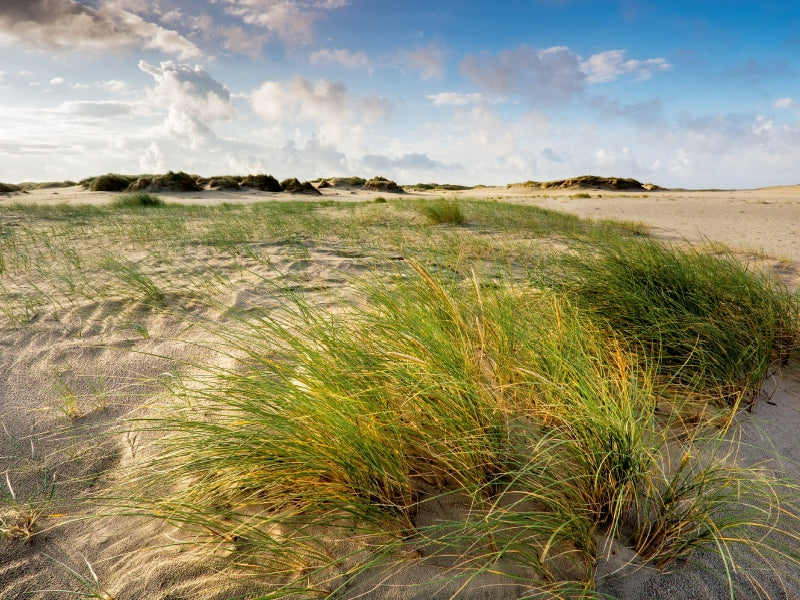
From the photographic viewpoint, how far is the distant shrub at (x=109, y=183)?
19828 mm

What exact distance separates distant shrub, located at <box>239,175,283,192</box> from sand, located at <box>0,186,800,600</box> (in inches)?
890

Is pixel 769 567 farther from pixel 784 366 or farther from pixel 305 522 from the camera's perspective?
pixel 784 366

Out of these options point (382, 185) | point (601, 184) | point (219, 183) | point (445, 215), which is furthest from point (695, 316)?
point (601, 184)

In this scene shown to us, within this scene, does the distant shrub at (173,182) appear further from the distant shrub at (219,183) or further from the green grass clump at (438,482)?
the green grass clump at (438,482)

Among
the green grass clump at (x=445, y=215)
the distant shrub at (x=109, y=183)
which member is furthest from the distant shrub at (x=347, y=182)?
the green grass clump at (x=445, y=215)

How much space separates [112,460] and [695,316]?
97.3 inches

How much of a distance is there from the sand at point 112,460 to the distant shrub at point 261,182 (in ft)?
74.2

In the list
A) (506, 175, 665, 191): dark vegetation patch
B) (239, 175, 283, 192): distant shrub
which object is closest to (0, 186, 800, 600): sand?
(239, 175, 283, 192): distant shrub

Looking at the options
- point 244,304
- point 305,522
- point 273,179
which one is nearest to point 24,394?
point 244,304

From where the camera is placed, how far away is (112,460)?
1.46 meters

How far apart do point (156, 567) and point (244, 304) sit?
6.24ft

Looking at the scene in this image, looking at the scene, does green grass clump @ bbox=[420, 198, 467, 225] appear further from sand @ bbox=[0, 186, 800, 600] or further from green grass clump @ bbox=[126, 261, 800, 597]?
green grass clump @ bbox=[126, 261, 800, 597]

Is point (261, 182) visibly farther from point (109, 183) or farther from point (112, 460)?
point (112, 460)

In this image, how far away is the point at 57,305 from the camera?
9.17ft
